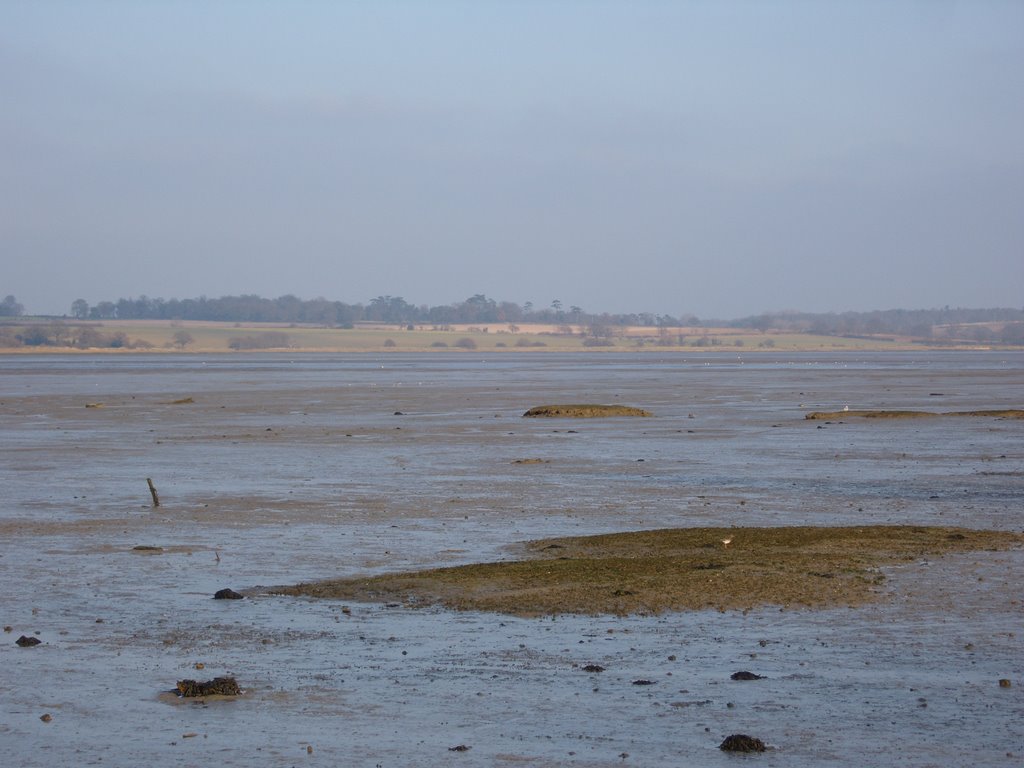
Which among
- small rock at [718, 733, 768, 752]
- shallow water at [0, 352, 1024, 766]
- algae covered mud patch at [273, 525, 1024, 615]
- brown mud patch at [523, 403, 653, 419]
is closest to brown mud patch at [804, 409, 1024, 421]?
brown mud patch at [523, 403, 653, 419]

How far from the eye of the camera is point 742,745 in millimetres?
8305

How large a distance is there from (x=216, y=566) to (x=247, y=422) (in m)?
26.3

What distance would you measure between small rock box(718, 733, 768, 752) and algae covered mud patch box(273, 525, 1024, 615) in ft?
13.3

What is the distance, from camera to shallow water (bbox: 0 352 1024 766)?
341 inches

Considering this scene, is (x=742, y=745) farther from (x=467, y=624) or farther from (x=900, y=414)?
(x=900, y=414)

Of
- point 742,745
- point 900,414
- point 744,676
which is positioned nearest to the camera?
point 742,745

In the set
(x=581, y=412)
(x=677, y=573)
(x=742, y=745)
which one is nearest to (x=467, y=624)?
(x=677, y=573)

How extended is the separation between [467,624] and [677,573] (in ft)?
9.70

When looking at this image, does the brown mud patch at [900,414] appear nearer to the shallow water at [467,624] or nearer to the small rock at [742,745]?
the shallow water at [467,624]

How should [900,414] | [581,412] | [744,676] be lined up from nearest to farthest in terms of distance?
[744,676]
[900,414]
[581,412]

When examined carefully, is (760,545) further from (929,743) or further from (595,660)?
(929,743)

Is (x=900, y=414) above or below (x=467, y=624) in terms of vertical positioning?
above

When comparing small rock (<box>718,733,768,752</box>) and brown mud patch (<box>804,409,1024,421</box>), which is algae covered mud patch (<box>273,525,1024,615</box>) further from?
brown mud patch (<box>804,409,1024,421</box>)

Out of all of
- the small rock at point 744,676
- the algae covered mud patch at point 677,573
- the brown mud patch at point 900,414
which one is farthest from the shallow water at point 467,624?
the brown mud patch at point 900,414
